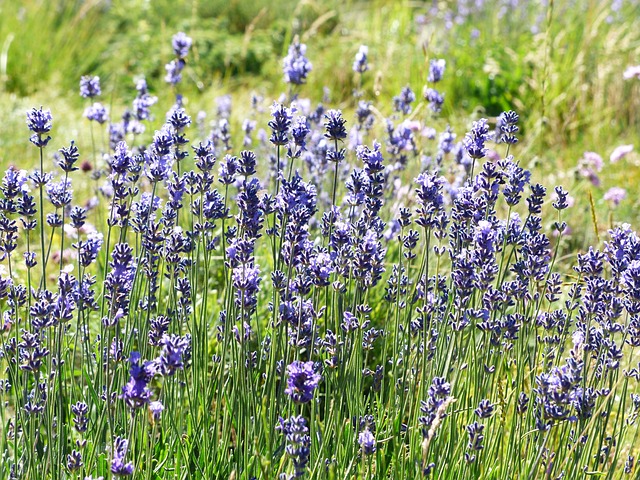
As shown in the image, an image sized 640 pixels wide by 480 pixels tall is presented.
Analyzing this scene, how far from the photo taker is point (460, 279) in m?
1.95

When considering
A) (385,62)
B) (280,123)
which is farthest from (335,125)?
(385,62)

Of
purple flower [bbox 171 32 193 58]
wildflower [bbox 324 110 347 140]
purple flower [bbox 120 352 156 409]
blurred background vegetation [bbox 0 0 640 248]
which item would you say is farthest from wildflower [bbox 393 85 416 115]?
purple flower [bbox 120 352 156 409]

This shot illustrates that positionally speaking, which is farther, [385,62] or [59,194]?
[385,62]

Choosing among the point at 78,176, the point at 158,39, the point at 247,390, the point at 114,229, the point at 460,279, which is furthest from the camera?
the point at 158,39

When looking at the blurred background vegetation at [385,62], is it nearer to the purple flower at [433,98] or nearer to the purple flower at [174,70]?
the purple flower at [433,98]

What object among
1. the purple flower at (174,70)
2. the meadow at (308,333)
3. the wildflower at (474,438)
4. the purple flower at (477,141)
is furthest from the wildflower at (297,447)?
the purple flower at (174,70)

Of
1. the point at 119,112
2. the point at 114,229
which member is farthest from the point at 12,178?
the point at 119,112

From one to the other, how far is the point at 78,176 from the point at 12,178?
392 cm

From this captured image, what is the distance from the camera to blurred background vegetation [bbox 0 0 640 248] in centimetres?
642

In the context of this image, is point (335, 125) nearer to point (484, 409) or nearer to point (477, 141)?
point (477, 141)

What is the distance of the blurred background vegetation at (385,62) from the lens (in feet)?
21.1

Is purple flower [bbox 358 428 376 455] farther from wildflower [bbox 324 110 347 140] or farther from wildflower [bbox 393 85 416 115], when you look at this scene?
wildflower [bbox 393 85 416 115]

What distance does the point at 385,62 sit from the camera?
714 centimetres

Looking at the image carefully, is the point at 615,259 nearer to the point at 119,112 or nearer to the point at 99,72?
the point at 119,112
